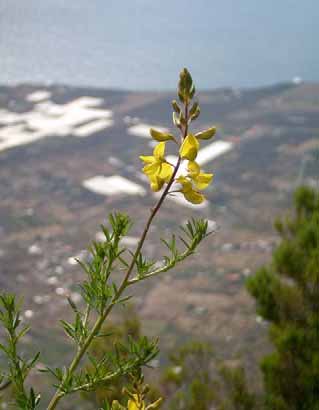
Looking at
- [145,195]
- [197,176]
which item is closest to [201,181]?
[197,176]

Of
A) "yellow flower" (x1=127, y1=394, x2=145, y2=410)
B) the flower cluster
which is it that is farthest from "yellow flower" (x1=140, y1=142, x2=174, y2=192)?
"yellow flower" (x1=127, y1=394, x2=145, y2=410)

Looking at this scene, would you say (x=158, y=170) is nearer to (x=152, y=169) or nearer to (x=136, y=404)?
(x=152, y=169)

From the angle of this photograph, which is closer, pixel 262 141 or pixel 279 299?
pixel 279 299

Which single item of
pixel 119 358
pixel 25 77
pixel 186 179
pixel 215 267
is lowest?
pixel 215 267

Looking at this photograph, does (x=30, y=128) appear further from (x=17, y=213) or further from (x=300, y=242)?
(x=300, y=242)

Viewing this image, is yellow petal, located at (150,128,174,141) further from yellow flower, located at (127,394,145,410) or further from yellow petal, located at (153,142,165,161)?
yellow flower, located at (127,394,145,410)

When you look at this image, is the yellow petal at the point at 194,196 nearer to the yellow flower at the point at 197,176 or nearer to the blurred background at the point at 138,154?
the yellow flower at the point at 197,176

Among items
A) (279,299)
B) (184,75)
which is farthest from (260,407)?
(184,75)

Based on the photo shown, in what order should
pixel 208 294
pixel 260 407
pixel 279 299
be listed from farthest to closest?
1. pixel 208 294
2. pixel 279 299
3. pixel 260 407
